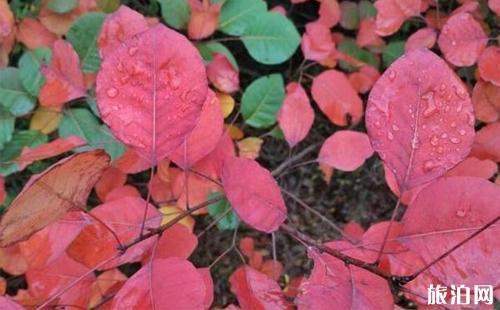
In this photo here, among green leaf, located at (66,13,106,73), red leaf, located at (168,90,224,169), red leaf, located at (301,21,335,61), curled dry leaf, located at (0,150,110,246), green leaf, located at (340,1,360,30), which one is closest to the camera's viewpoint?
curled dry leaf, located at (0,150,110,246)

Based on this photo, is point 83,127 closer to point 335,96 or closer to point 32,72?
point 32,72

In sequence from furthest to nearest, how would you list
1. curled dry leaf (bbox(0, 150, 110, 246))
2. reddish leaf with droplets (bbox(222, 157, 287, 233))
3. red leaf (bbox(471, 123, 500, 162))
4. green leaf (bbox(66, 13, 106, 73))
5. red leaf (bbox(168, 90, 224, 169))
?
green leaf (bbox(66, 13, 106, 73))
red leaf (bbox(471, 123, 500, 162))
red leaf (bbox(168, 90, 224, 169))
reddish leaf with droplets (bbox(222, 157, 287, 233))
curled dry leaf (bbox(0, 150, 110, 246))

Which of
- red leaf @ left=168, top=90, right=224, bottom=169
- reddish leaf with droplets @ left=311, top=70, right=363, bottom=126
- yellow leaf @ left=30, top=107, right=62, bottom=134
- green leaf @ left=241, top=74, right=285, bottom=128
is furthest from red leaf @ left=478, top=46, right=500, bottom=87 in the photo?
yellow leaf @ left=30, top=107, right=62, bottom=134

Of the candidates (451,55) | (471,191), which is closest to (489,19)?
(451,55)

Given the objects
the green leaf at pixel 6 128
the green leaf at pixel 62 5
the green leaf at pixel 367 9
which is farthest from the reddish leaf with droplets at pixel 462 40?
the green leaf at pixel 6 128

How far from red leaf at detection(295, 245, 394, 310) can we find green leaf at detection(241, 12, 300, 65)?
0.52 metres

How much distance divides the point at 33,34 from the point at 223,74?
15.6 inches

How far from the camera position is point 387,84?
2.27 feet

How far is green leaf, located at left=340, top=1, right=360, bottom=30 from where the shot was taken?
1.34m

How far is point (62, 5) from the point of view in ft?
3.89

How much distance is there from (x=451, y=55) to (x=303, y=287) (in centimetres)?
59

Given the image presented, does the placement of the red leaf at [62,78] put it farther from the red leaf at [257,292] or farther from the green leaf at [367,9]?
the green leaf at [367,9]

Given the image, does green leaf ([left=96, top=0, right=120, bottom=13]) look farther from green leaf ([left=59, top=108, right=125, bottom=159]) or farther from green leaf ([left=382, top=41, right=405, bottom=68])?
green leaf ([left=382, top=41, right=405, bottom=68])

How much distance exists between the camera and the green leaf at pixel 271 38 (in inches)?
47.6
